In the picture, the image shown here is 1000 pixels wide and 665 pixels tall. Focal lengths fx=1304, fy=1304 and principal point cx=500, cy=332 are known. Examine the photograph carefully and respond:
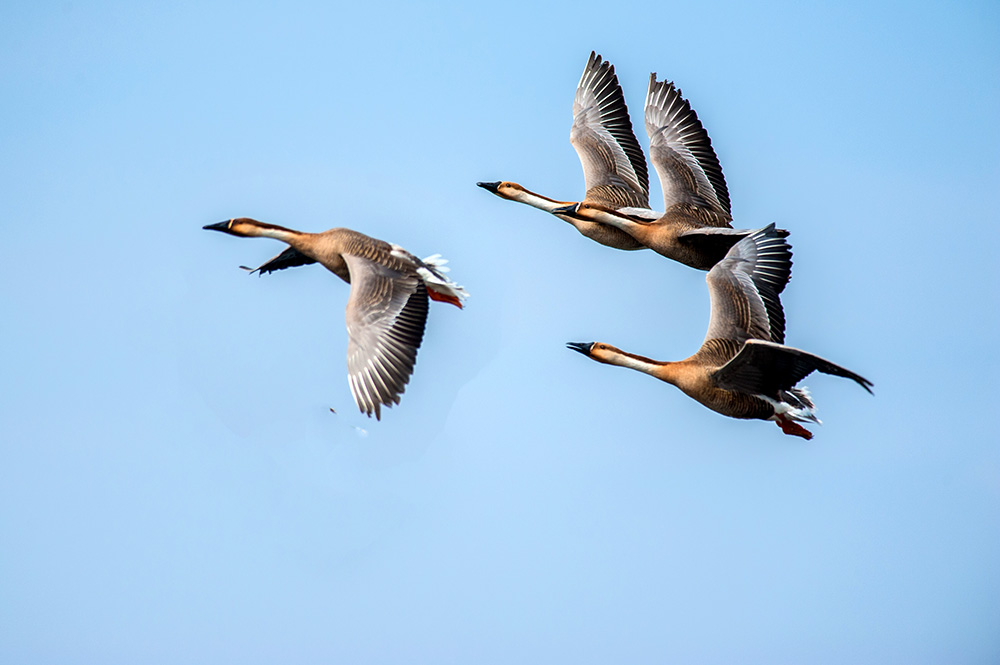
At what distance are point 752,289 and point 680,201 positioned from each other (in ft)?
9.81

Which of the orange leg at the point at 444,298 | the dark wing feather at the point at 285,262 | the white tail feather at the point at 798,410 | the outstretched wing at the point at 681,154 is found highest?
the outstretched wing at the point at 681,154

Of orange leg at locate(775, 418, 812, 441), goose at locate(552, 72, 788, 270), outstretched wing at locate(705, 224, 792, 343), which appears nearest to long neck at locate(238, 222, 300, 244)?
goose at locate(552, 72, 788, 270)

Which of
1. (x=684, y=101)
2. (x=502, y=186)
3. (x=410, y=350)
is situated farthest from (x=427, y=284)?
(x=684, y=101)

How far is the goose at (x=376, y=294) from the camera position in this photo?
49.5 ft

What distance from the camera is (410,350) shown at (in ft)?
50.1

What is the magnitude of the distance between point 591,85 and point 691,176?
3.31 m

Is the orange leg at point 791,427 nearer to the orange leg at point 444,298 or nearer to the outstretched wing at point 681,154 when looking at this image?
the outstretched wing at point 681,154

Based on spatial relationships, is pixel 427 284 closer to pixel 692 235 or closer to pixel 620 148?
pixel 692 235

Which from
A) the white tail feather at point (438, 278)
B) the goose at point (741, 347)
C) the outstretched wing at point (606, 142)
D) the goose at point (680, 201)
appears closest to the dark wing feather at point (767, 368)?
the goose at point (741, 347)

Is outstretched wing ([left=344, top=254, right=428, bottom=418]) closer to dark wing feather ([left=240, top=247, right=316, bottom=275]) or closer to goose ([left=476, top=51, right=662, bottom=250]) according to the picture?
dark wing feather ([left=240, top=247, right=316, bottom=275])

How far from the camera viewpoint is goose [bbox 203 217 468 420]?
15086mm

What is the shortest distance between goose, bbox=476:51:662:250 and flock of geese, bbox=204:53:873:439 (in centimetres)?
2

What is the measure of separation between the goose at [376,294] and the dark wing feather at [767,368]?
3.63 metres

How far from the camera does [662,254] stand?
63.2ft
